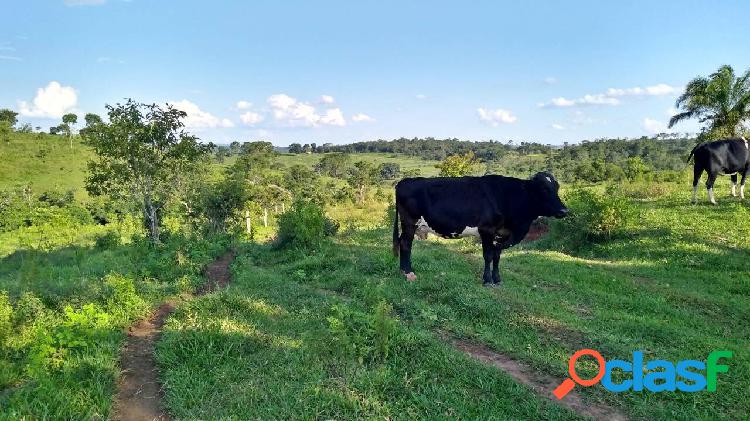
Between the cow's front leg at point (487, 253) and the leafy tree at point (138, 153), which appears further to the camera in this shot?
the leafy tree at point (138, 153)

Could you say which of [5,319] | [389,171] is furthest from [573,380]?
[389,171]

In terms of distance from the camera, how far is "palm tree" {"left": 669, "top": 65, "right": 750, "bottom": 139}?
81.5 feet

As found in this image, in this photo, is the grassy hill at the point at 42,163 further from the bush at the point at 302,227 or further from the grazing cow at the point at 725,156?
the grazing cow at the point at 725,156

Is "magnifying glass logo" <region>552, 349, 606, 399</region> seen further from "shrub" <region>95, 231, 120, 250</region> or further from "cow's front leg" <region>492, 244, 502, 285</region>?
"shrub" <region>95, 231, 120, 250</region>

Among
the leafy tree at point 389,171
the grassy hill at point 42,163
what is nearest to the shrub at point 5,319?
the grassy hill at point 42,163

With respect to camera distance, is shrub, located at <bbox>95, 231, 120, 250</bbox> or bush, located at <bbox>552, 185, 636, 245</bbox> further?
shrub, located at <bbox>95, 231, 120, 250</bbox>

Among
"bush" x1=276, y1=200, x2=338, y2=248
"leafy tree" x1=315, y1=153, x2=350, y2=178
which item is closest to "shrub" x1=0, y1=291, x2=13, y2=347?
"bush" x1=276, y1=200, x2=338, y2=248

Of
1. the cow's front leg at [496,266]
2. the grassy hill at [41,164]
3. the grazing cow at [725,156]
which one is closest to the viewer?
the cow's front leg at [496,266]

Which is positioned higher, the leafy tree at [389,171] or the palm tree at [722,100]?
the palm tree at [722,100]

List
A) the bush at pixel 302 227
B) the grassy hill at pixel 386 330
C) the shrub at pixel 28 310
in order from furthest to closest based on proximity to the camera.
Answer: the bush at pixel 302 227 → the shrub at pixel 28 310 → the grassy hill at pixel 386 330

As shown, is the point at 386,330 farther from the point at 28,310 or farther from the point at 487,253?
the point at 28,310

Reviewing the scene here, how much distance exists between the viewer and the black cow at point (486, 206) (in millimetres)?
8828

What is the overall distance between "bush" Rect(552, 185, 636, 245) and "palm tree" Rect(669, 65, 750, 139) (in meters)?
16.9

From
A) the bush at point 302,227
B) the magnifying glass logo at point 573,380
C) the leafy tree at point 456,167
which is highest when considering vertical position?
the leafy tree at point 456,167
